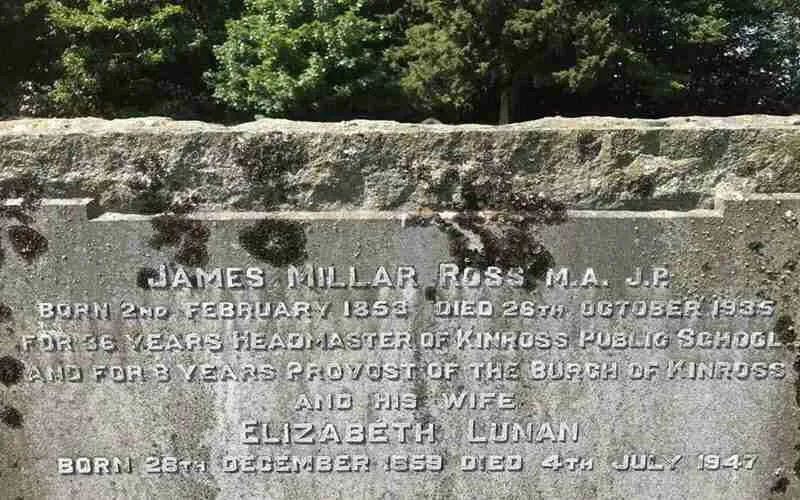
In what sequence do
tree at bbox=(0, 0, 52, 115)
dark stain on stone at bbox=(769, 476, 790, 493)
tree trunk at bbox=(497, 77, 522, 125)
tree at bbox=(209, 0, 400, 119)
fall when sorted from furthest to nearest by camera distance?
tree at bbox=(0, 0, 52, 115) < tree trunk at bbox=(497, 77, 522, 125) < tree at bbox=(209, 0, 400, 119) < dark stain on stone at bbox=(769, 476, 790, 493)

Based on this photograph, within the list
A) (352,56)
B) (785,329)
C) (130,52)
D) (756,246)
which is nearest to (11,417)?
(756,246)

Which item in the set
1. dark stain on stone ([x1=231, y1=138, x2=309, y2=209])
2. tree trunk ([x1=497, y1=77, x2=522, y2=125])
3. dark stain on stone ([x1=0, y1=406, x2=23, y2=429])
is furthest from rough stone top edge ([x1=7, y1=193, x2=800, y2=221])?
tree trunk ([x1=497, y1=77, x2=522, y2=125])

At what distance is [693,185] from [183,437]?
2.43 metres

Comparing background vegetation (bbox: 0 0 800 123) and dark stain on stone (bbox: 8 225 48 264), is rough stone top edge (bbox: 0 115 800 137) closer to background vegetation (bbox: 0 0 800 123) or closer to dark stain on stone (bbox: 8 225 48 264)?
dark stain on stone (bbox: 8 225 48 264)

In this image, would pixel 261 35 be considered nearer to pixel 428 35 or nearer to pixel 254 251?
pixel 428 35

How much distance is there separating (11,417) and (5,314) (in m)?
0.48

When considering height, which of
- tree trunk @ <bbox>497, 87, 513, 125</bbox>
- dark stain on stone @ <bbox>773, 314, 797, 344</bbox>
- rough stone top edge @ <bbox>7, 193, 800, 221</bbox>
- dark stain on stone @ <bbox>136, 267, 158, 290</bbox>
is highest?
tree trunk @ <bbox>497, 87, 513, 125</bbox>

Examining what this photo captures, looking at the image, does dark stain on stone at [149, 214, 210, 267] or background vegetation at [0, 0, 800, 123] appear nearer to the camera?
dark stain on stone at [149, 214, 210, 267]

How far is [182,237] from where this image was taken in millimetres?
3432

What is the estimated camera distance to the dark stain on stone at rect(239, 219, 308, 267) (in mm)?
3410

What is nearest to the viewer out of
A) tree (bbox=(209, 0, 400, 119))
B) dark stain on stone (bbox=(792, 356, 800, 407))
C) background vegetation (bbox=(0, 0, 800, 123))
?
dark stain on stone (bbox=(792, 356, 800, 407))

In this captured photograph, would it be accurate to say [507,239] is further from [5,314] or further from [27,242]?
[5,314]

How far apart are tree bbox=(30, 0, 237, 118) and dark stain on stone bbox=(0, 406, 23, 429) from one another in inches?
470

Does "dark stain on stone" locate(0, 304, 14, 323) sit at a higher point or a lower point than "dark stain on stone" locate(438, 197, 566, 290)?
lower
